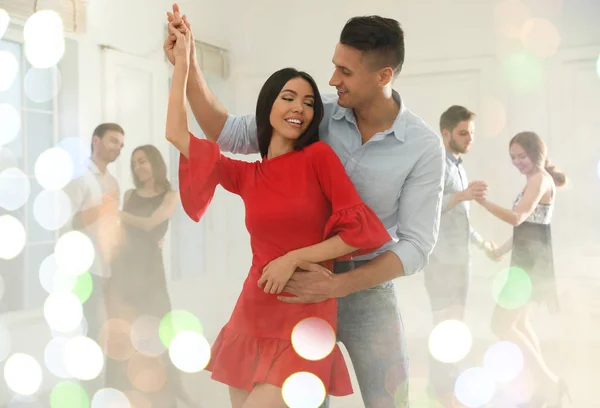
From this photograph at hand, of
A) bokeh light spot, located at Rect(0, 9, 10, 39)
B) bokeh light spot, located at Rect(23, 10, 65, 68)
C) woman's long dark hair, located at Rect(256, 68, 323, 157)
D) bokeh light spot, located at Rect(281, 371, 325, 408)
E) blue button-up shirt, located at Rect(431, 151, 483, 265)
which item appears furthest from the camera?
blue button-up shirt, located at Rect(431, 151, 483, 265)

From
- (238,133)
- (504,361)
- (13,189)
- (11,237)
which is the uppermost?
(238,133)

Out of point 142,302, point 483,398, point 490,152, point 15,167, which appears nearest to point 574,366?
point 483,398

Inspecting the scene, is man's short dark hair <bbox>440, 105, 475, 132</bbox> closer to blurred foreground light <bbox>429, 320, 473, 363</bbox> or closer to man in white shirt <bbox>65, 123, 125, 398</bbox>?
blurred foreground light <bbox>429, 320, 473, 363</bbox>

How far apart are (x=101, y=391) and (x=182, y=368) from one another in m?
0.40

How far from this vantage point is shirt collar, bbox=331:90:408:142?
5.16 ft

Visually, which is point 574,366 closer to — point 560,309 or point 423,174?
point 560,309

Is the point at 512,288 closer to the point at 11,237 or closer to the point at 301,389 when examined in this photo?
the point at 301,389

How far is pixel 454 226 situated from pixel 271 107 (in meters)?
1.63

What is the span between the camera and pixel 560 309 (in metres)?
2.99

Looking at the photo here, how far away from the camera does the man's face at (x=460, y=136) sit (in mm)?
2998

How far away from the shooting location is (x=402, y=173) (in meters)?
1.57

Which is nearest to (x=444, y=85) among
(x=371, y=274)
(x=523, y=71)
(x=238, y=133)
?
(x=523, y=71)

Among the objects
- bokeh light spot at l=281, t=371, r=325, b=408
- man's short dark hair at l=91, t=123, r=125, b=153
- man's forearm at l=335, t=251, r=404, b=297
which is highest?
man's short dark hair at l=91, t=123, r=125, b=153

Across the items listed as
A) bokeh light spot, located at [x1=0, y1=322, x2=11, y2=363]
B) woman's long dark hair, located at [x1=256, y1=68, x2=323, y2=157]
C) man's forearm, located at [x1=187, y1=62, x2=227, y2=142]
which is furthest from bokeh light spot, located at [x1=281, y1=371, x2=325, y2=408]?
bokeh light spot, located at [x1=0, y1=322, x2=11, y2=363]
